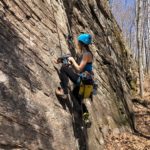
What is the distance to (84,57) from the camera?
7.78 metres

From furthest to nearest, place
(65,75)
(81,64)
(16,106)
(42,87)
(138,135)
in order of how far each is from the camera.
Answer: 1. (138,135)
2. (65,75)
3. (81,64)
4. (42,87)
5. (16,106)

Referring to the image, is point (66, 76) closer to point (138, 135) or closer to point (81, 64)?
point (81, 64)

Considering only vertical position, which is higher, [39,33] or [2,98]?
[39,33]

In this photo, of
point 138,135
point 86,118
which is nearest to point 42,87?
point 86,118

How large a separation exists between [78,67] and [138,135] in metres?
5.53

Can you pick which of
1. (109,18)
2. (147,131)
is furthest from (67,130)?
(109,18)

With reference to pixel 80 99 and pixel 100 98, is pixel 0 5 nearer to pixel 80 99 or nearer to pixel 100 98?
pixel 80 99

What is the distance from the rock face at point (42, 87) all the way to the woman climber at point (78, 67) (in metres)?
0.29

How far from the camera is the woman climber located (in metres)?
7.77

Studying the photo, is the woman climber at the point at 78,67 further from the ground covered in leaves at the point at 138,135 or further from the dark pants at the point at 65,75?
the ground covered in leaves at the point at 138,135

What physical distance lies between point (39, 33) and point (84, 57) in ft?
4.37

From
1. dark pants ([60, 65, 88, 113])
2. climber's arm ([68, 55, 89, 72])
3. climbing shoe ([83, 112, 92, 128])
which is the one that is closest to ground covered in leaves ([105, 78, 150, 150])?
climbing shoe ([83, 112, 92, 128])

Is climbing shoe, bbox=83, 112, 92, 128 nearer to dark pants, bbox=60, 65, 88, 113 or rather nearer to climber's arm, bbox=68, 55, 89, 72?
dark pants, bbox=60, 65, 88, 113

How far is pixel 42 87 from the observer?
23.7 ft
